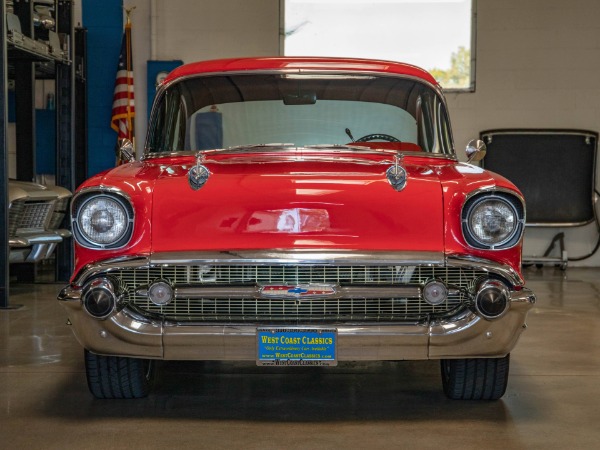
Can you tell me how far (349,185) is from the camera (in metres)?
3.59

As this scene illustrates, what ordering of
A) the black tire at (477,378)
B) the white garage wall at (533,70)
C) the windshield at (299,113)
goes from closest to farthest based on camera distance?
1. the black tire at (477,378)
2. the windshield at (299,113)
3. the white garage wall at (533,70)

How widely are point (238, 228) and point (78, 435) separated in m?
0.97

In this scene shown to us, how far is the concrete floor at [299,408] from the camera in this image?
11.3ft

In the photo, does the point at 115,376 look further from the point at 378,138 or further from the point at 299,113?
the point at 378,138

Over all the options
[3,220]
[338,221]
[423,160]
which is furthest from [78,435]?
[3,220]

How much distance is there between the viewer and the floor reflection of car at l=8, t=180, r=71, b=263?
307 inches

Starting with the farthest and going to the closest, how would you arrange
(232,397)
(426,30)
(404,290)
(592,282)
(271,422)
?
(426,30) → (592,282) → (232,397) → (271,422) → (404,290)

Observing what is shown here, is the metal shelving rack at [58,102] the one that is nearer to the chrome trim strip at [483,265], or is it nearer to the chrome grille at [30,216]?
the chrome grille at [30,216]

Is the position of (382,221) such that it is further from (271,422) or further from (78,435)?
(78,435)

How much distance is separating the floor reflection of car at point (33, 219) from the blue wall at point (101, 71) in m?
3.19

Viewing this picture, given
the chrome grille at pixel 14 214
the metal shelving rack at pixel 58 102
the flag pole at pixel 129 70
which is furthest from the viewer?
the flag pole at pixel 129 70

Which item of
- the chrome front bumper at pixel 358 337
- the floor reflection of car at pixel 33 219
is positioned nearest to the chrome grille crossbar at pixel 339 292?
the chrome front bumper at pixel 358 337

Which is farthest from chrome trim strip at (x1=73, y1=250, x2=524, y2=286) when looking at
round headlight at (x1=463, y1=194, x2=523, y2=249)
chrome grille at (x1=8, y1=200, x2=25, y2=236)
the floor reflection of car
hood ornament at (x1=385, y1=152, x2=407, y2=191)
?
chrome grille at (x1=8, y1=200, x2=25, y2=236)

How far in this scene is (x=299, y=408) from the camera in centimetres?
390
